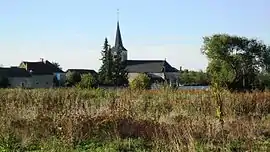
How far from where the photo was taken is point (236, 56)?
7506 cm

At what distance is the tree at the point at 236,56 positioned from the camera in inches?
2896

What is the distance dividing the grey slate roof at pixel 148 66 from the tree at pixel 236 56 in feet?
158

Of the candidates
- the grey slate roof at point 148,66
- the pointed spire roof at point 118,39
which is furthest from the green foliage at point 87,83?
the pointed spire roof at point 118,39

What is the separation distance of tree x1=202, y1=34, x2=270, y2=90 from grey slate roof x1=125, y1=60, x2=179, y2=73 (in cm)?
4819

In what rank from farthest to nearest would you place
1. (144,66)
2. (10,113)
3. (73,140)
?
(144,66), (10,113), (73,140)

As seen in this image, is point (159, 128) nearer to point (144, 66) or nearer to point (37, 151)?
point (37, 151)

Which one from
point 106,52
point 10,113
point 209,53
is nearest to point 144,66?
point 106,52

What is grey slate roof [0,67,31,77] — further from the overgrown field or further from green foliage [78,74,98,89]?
the overgrown field

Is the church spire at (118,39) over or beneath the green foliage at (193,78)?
over

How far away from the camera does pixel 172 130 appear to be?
10453 millimetres

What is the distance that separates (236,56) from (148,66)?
54.7m

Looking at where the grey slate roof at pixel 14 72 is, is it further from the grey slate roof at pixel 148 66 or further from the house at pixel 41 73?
the grey slate roof at pixel 148 66

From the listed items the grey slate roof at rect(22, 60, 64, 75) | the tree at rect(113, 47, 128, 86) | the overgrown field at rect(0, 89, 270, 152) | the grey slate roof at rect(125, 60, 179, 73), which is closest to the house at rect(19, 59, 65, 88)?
the grey slate roof at rect(22, 60, 64, 75)

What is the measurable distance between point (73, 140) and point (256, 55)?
70208 mm
